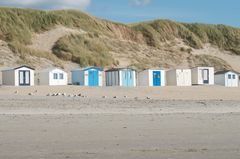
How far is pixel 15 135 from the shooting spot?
12102 mm

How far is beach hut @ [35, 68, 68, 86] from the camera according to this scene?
41.0 m

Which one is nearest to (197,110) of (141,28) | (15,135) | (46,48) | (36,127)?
(36,127)

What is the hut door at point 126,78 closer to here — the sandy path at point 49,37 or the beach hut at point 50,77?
the beach hut at point 50,77

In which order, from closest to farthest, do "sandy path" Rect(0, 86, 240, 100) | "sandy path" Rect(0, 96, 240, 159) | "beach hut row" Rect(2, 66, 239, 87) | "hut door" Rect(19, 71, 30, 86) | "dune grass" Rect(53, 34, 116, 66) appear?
"sandy path" Rect(0, 96, 240, 159) → "sandy path" Rect(0, 86, 240, 100) → "hut door" Rect(19, 71, 30, 86) → "beach hut row" Rect(2, 66, 239, 87) → "dune grass" Rect(53, 34, 116, 66)

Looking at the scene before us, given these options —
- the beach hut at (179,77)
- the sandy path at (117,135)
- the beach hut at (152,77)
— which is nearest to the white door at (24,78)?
the beach hut at (152,77)

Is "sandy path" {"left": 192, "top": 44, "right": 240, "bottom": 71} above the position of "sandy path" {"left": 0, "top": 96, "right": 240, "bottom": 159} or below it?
above

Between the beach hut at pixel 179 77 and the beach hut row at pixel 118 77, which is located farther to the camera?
the beach hut at pixel 179 77

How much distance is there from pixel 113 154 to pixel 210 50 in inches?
2474

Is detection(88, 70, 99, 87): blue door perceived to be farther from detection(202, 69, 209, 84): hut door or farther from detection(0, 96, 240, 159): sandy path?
detection(0, 96, 240, 159): sandy path

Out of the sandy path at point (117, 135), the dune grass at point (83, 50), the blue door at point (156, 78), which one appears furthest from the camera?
the dune grass at point (83, 50)

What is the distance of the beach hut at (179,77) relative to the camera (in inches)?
1802

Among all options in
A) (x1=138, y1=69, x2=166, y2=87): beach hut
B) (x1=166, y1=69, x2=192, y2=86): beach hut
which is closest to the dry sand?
(x1=138, y1=69, x2=166, y2=87): beach hut

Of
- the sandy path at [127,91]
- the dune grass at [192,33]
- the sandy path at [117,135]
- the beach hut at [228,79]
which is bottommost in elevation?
the sandy path at [117,135]

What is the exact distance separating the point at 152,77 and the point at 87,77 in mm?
5980
